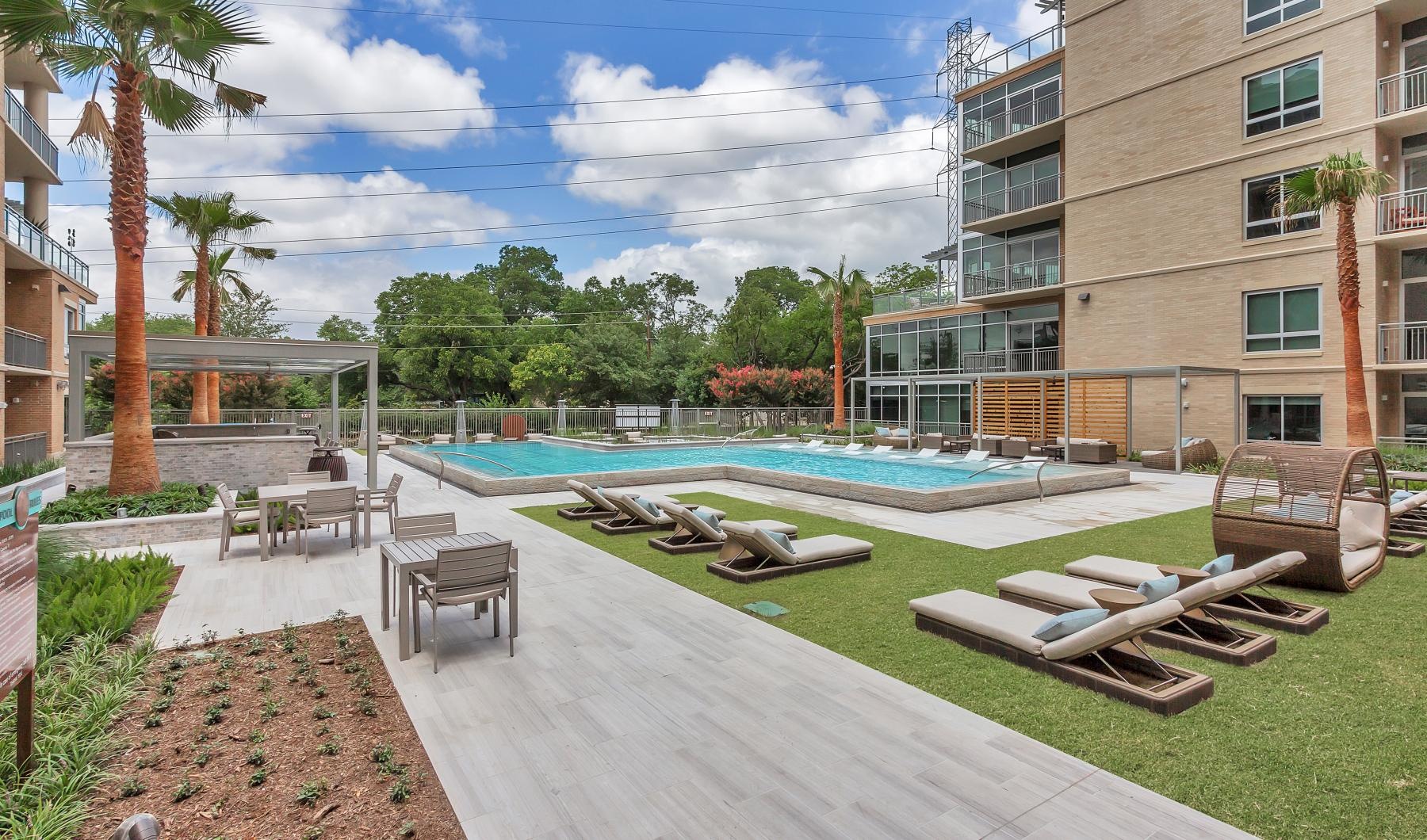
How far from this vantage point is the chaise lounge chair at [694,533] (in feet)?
28.6

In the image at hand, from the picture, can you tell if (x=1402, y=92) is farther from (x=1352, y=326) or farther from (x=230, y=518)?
(x=230, y=518)

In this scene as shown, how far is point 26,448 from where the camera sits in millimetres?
17500

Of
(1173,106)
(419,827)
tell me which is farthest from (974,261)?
(419,827)

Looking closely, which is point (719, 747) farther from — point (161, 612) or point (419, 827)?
point (161, 612)

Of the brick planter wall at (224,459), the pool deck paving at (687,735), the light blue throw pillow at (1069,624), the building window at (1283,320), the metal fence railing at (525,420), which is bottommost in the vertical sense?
the pool deck paving at (687,735)

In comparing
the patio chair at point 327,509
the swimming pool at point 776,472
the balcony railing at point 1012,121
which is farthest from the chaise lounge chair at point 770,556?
the balcony railing at point 1012,121

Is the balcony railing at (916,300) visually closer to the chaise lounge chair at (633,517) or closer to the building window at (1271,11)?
the building window at (1271,11)

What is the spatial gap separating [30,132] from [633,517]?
2153 centimetres

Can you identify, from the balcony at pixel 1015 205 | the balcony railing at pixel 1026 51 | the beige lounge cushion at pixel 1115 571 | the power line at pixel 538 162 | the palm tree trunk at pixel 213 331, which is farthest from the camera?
the power line at pixel 538 162

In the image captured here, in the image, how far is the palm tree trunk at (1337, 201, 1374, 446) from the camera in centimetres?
1501

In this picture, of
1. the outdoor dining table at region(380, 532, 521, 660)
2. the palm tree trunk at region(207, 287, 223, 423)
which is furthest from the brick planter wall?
the palm tree trunk at region(207, 287, 223, 423)

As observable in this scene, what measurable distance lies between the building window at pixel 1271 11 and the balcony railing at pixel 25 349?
111ft

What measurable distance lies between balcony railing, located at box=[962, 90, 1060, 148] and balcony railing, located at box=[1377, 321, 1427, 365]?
12749 millimetres

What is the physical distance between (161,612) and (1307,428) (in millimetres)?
24468
